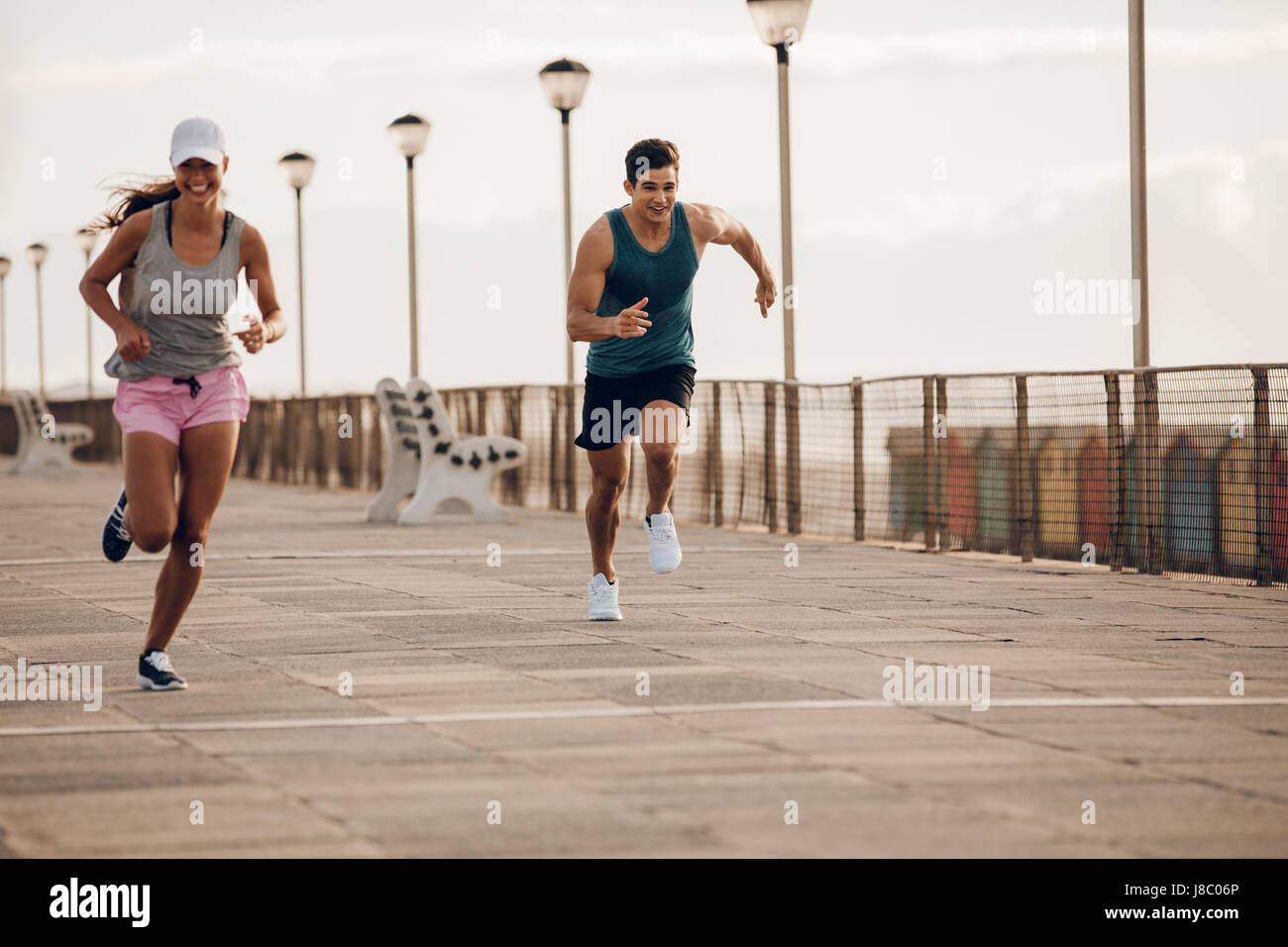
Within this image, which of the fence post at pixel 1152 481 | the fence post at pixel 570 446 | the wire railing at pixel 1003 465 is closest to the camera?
the wire railing at pixel 1003 465

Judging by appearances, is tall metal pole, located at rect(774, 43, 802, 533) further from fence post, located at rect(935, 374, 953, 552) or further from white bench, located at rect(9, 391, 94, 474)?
white bench, located at rect(9, 391, 94, 474)

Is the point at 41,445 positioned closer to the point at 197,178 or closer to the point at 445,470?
the point at 445,470

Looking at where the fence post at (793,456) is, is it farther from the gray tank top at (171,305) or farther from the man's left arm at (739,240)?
the gray tank top at (171,305)

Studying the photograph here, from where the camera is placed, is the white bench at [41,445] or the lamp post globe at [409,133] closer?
the lamp post globe at [409,133]

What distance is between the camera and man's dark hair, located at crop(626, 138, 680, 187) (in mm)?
8414

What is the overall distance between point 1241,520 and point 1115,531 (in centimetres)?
83

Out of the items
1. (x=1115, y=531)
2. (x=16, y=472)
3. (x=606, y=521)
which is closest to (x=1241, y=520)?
(x=1115, y=531)

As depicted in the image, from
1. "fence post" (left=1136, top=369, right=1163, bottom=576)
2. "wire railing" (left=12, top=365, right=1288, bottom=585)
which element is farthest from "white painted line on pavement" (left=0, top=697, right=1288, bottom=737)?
"fence post" (left=1136, top=369, right=1163, bottom=576)

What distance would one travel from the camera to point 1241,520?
1187 cm

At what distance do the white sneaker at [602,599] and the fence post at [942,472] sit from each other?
567 centimetres

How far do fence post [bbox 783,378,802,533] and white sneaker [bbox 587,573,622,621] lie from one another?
745cm

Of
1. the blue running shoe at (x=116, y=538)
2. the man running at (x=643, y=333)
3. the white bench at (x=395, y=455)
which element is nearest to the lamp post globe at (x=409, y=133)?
the white bench at (x=395, y=455)

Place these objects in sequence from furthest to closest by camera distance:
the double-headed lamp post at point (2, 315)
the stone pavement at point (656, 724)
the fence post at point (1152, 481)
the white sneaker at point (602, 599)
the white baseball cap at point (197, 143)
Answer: the double-headed lamp post at point (2, 315) < the fence post at point (1152, 481) < the white sneaker at point (602, 599) < the white baseball cap at point (197, 143) < the stone pavement at point (656, 724)

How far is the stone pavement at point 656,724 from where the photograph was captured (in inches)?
185
